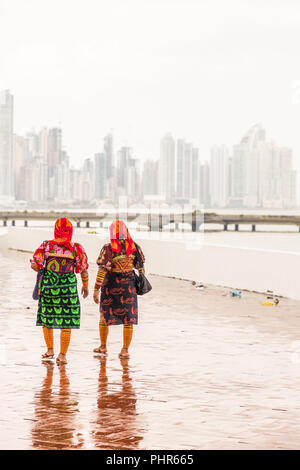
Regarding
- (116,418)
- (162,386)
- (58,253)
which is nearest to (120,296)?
(58,253)

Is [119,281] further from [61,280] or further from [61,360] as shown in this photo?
[61,360]

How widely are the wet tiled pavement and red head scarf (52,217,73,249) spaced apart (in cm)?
130

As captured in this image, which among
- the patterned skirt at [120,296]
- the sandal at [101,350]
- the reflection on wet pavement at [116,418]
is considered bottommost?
the sandal at [101,350]

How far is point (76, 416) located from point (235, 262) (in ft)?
45.1

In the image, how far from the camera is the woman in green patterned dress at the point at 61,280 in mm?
10711

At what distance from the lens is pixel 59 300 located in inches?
425

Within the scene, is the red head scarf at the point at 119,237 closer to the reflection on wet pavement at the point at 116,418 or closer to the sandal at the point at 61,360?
the sandal at the point at 61,360

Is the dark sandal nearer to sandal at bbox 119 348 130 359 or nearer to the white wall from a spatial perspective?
sandal at bbox 119 348 130 359

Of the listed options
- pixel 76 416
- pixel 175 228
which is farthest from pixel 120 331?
pixel 175 228

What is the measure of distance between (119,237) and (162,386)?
224 cm

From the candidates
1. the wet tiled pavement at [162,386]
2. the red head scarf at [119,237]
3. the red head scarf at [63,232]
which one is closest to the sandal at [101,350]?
the wet tiled pavement at [162,386]

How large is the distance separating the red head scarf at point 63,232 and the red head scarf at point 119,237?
0.57 meters

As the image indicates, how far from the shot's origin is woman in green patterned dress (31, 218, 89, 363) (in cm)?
1071

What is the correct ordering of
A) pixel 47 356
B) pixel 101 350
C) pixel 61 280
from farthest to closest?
pixel 101 350 < pixel 47 356 < pixel 61 280
